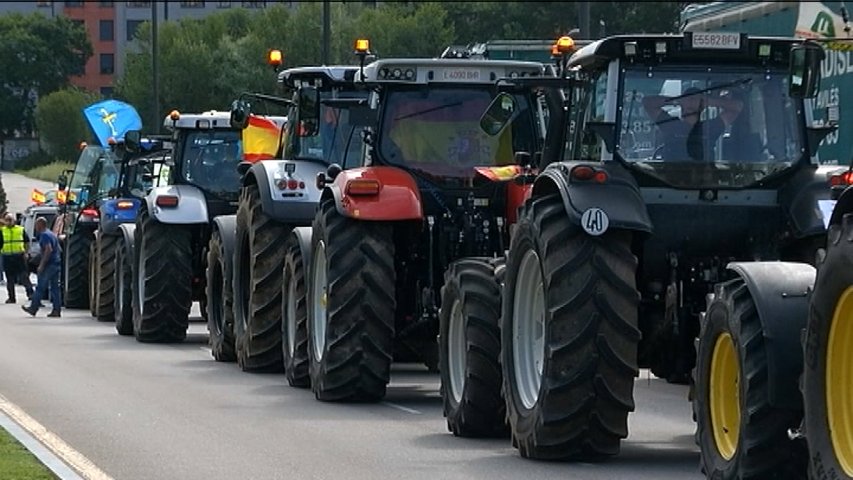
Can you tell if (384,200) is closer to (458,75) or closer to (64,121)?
(458,75)

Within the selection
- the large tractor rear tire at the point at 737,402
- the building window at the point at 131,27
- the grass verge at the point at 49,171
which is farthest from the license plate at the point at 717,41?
the building window at the point at 131,27

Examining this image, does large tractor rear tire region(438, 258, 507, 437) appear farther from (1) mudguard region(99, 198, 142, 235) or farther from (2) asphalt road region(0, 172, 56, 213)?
(2) asphalt road region(0, 172, 56, 213)

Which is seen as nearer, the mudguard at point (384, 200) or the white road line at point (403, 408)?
the white road line at point (403, 408)

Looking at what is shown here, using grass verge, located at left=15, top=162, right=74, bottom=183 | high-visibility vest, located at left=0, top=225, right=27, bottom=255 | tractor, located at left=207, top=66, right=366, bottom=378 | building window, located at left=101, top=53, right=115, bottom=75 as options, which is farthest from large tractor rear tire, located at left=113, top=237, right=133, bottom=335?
building window, located at left=101, top=53, right=115, bottom=75

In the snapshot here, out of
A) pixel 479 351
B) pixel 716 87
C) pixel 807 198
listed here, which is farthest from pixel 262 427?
pixel 807 198

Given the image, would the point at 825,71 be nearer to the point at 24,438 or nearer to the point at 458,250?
the point at 458,250

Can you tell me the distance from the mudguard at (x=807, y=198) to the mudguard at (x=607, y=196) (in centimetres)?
95

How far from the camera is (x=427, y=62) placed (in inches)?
675

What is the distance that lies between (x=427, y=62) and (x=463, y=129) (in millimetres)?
627

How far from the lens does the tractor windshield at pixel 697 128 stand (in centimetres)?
1291

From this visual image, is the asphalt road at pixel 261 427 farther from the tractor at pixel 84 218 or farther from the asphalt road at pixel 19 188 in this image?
the asphalt road at pixel 19 188

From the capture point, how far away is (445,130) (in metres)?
17.3

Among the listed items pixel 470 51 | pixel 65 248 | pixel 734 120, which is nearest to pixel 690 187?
pixel 734 120

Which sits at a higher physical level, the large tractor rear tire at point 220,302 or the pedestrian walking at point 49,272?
the large tractor rear tire at point 220,302
